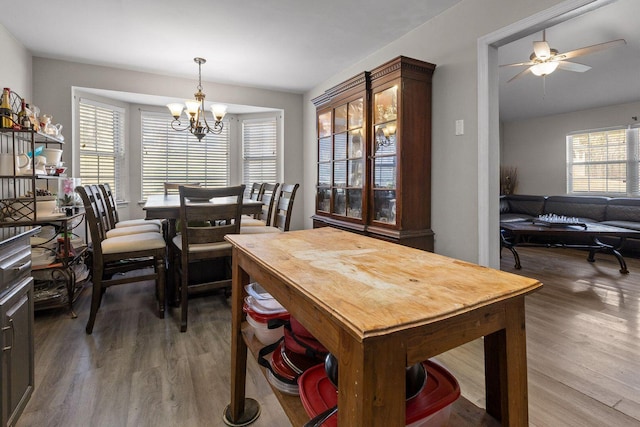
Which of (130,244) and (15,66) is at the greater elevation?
(15,66)

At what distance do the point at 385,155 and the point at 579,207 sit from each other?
14.8ft

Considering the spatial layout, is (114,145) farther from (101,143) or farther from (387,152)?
(387,152)

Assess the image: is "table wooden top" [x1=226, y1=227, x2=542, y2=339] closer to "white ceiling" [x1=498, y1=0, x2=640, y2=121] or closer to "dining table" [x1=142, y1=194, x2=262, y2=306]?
"dining table" [x1=142, y1=194, x2=262, y2=306]

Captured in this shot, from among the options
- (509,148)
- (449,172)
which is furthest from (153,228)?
(509,148)

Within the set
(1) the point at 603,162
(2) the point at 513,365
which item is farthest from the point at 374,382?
(1) the point at 603,162

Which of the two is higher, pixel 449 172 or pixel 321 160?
pixel 321 160

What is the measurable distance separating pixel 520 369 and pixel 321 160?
332cm

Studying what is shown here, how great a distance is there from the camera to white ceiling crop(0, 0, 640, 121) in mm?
2605

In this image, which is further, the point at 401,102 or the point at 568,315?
the point at 401,102

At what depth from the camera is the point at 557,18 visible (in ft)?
6.49

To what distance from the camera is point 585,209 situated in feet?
17.2

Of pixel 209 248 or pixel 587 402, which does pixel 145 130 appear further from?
pixel 587 402

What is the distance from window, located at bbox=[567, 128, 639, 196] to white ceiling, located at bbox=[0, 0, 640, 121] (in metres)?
1.19

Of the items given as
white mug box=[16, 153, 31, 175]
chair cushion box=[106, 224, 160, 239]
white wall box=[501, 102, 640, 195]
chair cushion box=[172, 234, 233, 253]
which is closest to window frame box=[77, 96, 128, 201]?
chair cushion box=[106, 224, 160, 239]
